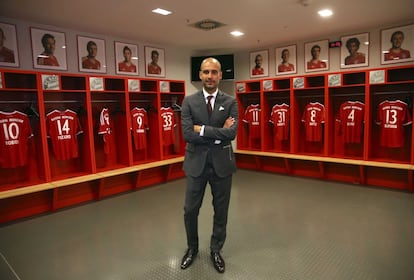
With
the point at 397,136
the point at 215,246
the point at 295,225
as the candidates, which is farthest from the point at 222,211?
the point at 397,136

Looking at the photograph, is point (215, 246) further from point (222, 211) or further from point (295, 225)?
point (295, 225)

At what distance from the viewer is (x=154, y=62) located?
5.84 m

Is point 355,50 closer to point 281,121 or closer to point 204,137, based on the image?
point 281,121

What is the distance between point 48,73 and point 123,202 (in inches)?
81.3

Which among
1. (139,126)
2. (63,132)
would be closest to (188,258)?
(63,132)

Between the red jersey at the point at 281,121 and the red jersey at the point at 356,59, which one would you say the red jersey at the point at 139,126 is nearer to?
the red jersey at the point at 281,121

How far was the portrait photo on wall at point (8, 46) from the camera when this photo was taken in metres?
3.89

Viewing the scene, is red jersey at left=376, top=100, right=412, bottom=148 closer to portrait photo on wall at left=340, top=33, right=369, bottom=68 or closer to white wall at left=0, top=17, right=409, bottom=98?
white wall at left=0, top=17, right=409, bottom=98

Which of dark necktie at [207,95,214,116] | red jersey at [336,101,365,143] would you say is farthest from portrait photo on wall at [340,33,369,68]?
dark necktie at [207,95,214,116]

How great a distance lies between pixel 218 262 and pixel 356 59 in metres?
4.48

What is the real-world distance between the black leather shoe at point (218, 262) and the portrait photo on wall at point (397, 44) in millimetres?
4408

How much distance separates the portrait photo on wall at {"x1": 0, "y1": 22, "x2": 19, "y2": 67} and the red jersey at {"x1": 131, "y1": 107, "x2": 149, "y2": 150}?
1.84 meters

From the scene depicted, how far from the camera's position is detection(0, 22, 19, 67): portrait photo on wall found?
389 centimetres

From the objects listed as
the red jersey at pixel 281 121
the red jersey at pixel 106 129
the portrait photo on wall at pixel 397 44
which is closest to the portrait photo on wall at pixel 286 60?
the red jersey at pixel 281 121
